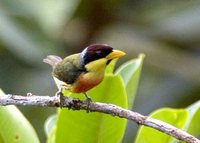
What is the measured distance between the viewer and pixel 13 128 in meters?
1.69

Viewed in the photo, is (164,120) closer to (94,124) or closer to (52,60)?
(94,124)

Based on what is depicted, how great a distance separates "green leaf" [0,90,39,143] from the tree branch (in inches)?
7.2

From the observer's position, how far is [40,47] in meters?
3.18

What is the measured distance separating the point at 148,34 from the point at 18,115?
1934mm

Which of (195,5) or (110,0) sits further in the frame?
(195,5)

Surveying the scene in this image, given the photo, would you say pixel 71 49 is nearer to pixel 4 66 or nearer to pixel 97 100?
pixel 4 66

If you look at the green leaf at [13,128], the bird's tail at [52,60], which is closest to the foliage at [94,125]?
the green leaf at [13,128]

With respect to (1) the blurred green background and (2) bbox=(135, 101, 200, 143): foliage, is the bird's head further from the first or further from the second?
(1) the blurred green background

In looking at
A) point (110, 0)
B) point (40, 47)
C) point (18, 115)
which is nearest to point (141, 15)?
point (110, 0)

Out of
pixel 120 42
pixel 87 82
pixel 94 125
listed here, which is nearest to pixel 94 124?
pixel 94 125

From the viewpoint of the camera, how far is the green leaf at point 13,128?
1.66m

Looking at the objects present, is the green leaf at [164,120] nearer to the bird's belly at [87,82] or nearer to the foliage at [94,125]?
the foliage at [94,125]

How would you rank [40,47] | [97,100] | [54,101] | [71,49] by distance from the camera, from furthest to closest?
[71,49]
[40,47]
[97,100]
[54,101]

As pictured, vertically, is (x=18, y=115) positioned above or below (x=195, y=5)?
below
